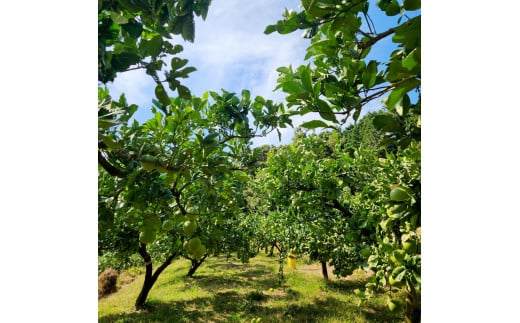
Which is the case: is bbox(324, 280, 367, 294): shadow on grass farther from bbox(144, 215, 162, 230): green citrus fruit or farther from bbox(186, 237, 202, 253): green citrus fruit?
bbox(144, 215, 162, 230): green citrus fruit

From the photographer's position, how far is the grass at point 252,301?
16.6 ft

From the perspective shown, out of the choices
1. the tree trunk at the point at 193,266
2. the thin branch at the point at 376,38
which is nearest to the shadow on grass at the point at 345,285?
the tree trunk at the point at 193,266

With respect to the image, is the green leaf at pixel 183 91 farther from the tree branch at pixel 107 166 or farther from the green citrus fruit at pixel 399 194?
the green citrus fruit at pixel 399 194

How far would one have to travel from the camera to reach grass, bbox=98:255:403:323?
5.05 m

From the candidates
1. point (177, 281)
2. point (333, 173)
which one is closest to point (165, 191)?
point (333, 173)

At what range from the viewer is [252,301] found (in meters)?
6.11

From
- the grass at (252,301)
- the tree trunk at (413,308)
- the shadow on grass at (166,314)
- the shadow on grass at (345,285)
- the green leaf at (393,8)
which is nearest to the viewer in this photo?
the green leaf at (393,8)

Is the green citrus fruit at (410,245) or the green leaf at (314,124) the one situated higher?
the green leaf at (314,124)

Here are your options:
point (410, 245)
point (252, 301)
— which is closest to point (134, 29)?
point (410, 245)

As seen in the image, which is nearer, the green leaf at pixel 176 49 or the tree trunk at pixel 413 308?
the green leaf at pixel 176 49

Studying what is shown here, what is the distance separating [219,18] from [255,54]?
0.70ft

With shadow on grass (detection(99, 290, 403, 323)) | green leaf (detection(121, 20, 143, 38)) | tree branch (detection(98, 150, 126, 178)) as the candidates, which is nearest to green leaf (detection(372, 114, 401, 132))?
green leaf (detection(121, 20, 143, 38))
